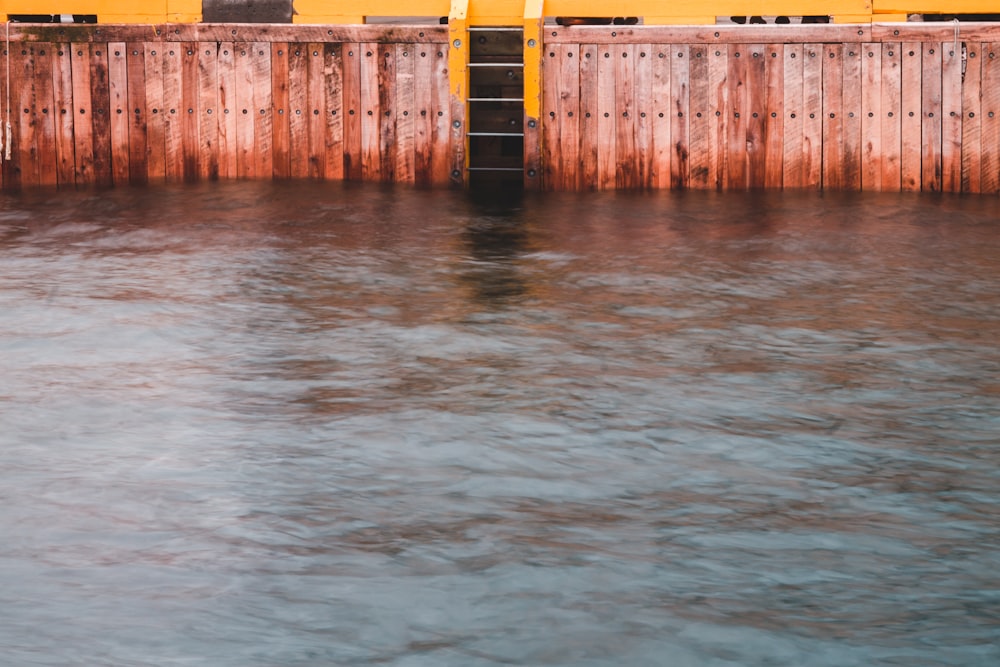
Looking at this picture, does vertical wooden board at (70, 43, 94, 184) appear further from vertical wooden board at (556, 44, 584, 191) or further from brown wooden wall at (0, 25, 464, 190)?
vertical wooden board at (556, 44, 584, 191)

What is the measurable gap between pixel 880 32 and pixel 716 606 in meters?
9.37

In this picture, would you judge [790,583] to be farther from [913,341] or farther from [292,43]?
[292,43]

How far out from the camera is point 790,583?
10.8ft

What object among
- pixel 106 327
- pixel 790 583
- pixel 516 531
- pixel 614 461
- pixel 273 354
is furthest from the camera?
pixel 106 327

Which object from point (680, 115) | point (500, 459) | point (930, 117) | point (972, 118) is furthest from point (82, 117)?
point (500, 459)

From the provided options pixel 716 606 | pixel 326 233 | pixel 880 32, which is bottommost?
pixel 716 606

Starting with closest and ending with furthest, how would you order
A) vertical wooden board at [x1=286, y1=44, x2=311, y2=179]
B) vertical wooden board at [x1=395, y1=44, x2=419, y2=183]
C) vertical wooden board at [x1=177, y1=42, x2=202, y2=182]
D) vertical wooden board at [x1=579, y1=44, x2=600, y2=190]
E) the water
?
the water < vertical wooden board at [x1=579, y1=44, x2=600, y2=190] < vertical wooden board at [x1=395, y1=44, x2=419, y2=183] < vertical wooden board at [x1=286, y1=44, x2=311, y2=179] < vertical wooden board at [x1=177, y1=42, x2=202, y2=182]

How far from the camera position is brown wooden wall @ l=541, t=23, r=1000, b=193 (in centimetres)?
1170

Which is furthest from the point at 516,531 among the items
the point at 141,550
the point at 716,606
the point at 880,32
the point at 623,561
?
the point at 880,32

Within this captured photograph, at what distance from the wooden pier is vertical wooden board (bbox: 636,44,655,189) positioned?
1 cm

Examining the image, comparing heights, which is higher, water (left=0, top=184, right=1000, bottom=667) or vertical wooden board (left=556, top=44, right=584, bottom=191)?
vertical wooden board (left=556, top=44, right=584, bottom=191)

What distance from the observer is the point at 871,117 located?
38.8 feet

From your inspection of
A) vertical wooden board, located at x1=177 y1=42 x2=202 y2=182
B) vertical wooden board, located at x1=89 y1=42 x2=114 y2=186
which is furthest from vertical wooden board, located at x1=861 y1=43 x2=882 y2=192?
vertical wooden board, located at x1=89 y1=42 x2=114 y2=186

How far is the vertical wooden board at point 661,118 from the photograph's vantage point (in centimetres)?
1188
